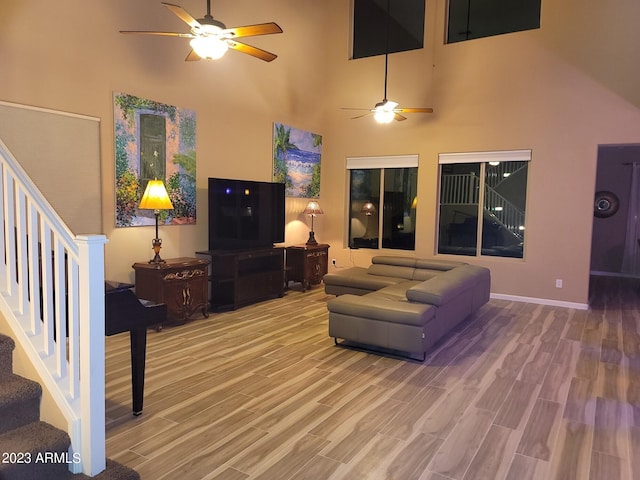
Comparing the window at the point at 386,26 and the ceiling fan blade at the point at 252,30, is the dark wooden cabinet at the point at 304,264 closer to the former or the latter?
the window at the point at 386,26

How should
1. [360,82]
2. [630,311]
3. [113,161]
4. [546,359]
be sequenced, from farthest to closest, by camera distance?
[360,82]
[630,311]
[113,161]
[546,359]

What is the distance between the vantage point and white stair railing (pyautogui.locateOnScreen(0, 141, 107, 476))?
2.15 meters

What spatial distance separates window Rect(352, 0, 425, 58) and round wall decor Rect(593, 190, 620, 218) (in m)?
5.51

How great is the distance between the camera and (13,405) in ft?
7.07

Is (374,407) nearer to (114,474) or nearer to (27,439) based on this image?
(114,474)

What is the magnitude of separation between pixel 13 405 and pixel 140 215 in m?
3.20

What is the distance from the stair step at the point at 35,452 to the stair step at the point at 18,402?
3 centimetres

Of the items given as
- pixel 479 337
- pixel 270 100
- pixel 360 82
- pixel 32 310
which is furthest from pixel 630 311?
pixel 32 310

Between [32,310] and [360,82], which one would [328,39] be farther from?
[32,310]

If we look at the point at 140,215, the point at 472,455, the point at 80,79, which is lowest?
the point at 472,455

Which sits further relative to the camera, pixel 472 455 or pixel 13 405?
pixel 472 455

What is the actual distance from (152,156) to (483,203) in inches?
204

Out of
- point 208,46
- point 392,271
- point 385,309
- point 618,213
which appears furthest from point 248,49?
point 618,213

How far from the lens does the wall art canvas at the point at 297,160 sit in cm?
729
